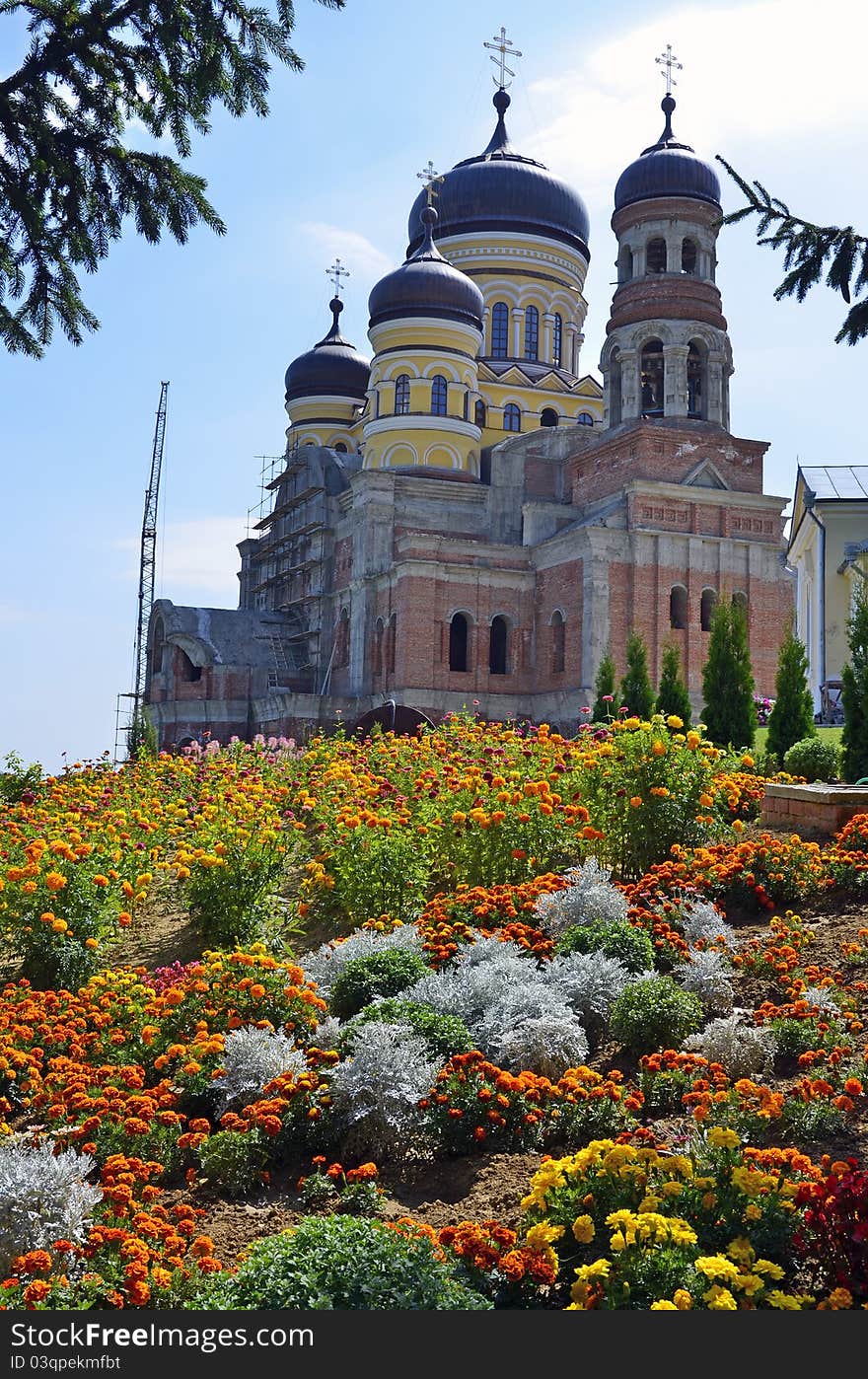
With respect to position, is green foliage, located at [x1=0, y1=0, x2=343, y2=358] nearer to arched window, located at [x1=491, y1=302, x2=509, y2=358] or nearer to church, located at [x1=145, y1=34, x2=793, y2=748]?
church, located at [x1=145, y1=34, x2=793, y2=748]

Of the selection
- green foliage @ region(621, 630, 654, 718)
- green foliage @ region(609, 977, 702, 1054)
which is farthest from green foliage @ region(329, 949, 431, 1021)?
green foliage @ region(621, 630, 654, 718)

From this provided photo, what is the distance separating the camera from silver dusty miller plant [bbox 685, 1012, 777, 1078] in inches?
197

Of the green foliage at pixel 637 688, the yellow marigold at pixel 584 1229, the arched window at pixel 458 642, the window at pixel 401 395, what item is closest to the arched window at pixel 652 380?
the arched window at pixel 458 642

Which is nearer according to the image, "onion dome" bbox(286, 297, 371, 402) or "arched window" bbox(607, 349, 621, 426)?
"arched window" bbox(607, 349, 621, 426)

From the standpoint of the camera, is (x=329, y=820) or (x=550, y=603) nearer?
(x=329, y=820)

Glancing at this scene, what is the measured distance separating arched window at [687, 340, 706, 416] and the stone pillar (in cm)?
47

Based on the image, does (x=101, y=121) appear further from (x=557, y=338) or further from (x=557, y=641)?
(x=557, y=338)

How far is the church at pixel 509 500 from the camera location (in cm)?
3023

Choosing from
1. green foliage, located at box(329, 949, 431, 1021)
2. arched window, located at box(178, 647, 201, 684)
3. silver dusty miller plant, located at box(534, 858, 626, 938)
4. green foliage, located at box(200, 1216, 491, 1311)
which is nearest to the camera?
green foliage, located at box(200, 1216, 491, 1311)

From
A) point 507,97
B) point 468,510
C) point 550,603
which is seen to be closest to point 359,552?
point 468,510

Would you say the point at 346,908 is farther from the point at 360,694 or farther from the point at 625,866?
the point at 360,694

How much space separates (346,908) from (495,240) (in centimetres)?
3581

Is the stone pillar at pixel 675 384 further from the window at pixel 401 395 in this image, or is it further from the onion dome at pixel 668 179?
the window at pixel 401 395

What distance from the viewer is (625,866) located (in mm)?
8180
